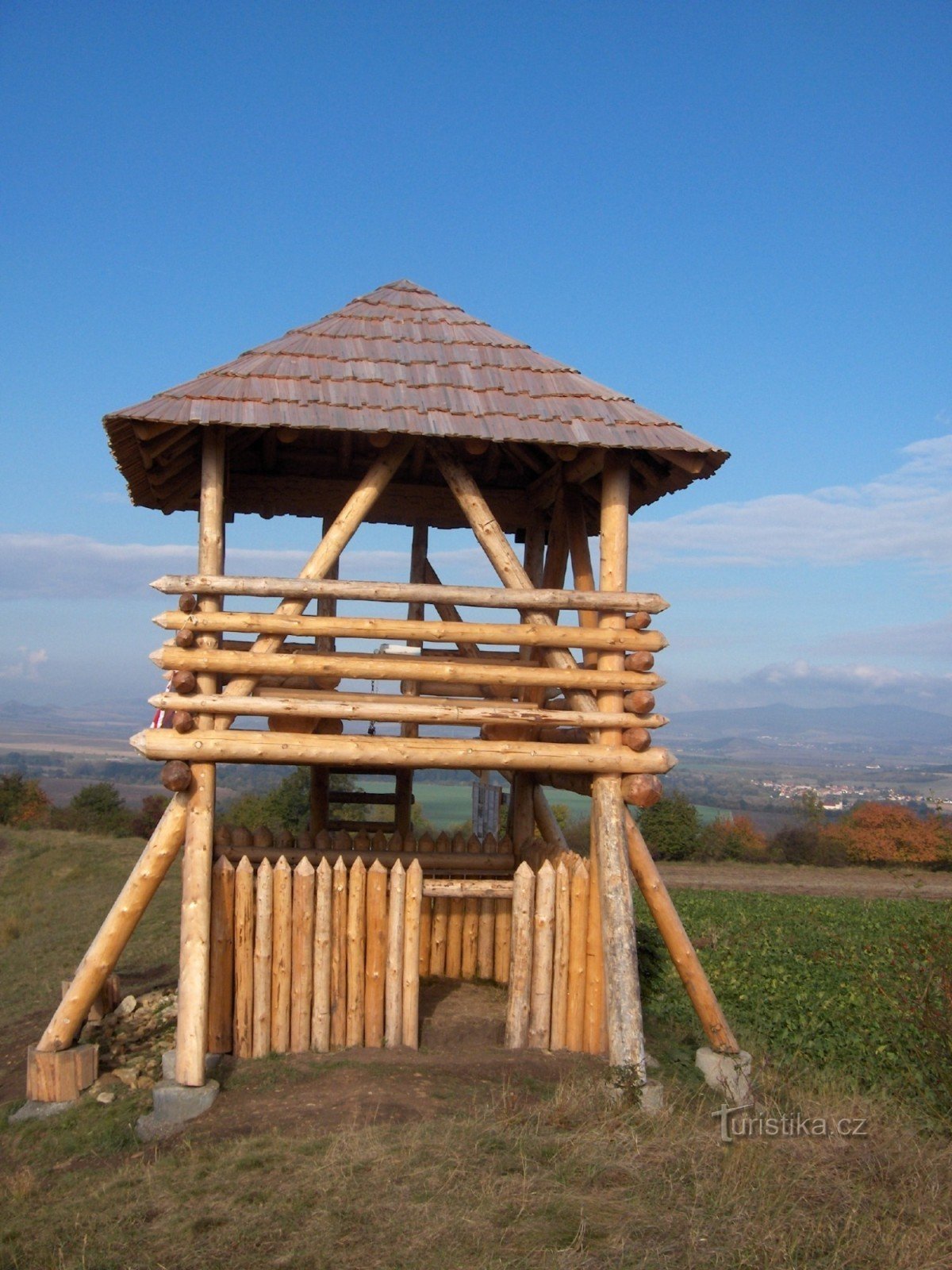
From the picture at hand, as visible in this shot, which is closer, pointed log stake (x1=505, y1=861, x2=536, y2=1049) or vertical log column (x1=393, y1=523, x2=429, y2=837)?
pointed log stake (x1=505, y1=861, x2=536, y2=1049)

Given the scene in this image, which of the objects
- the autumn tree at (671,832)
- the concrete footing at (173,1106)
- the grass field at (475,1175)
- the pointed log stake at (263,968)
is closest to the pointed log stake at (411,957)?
the grass field at (475,1175)

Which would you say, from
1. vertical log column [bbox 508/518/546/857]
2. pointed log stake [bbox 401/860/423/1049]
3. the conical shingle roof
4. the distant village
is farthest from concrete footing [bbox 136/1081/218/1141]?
the distant village

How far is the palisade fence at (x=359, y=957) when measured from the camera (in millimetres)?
8141

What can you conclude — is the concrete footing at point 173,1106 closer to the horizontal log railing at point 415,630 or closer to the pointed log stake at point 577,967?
the pointed log stake at point 577,967

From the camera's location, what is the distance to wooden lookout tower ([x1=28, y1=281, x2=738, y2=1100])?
7.99 metres

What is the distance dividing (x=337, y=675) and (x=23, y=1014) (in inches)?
223

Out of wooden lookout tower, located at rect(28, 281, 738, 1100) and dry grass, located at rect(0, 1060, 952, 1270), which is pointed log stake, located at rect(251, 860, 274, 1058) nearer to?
wooden lookout tower, located at rect(28, 281, 738, 1100)

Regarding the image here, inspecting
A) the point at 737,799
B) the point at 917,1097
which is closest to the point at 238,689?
the point at 917,1097

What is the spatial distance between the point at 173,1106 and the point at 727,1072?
13.7 ft

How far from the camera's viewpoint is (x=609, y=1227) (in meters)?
5.43

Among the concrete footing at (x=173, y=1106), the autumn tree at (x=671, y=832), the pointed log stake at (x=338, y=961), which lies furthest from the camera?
the autumn tree at (x=671, y=832)

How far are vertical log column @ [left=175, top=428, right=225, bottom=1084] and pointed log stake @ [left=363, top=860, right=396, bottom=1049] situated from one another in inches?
48.0

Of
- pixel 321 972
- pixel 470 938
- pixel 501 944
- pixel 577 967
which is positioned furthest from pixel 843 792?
pixel 321 972

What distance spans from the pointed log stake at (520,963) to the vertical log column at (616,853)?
579 millimetres
